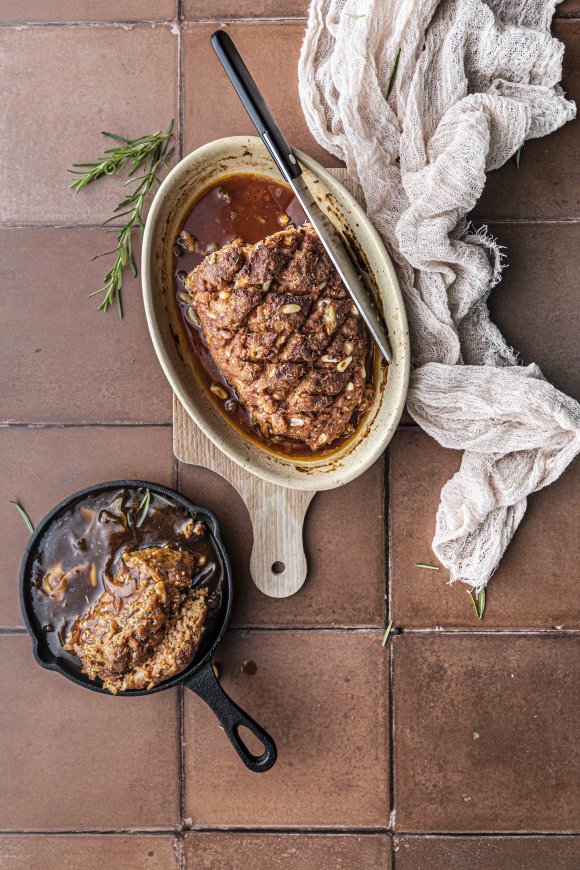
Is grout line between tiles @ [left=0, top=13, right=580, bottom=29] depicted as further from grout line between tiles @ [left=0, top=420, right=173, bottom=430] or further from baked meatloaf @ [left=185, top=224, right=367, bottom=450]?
grout line between tiles @ [left=0, top=420, right=173, bottom=430]

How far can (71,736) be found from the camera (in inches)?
73.8

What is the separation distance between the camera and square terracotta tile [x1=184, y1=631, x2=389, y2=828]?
1.85 metres

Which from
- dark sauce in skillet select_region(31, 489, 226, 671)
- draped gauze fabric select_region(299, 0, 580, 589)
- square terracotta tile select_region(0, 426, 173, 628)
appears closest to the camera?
draped gauze fabric select_region(299, 0, 580, 589)

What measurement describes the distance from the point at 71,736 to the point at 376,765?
0.83 metres

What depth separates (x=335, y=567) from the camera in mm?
1846

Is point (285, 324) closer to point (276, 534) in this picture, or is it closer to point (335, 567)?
point (276, 534)

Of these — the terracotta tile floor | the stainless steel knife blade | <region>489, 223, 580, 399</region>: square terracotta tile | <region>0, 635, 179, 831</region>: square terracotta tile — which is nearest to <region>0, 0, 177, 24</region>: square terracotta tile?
the terracotta tile floor

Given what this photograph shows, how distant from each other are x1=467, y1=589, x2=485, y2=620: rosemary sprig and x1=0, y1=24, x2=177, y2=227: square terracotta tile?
138 centimetres

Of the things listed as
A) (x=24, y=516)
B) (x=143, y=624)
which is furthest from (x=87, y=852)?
(x=24, y=516)

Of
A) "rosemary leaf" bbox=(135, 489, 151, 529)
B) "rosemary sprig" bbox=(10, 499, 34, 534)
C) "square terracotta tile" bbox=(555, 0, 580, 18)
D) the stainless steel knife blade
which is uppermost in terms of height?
"square terracotta tile" bbox=(555, 0, 580, 18)

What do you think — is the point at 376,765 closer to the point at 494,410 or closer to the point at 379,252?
the point at 494,410

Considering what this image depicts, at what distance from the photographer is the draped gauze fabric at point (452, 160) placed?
163cm

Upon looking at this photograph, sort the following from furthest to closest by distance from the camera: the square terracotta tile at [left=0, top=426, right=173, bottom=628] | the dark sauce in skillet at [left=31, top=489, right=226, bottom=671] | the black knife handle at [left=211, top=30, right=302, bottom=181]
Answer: the square terracotta tile at [left=0, top=426, right=173, bottom=628] → the dark sauce in skillet at [left=31, top=489, right=226, bottom=671] → the black knife handle at [left=211, top=30, right=302, bottom=181]

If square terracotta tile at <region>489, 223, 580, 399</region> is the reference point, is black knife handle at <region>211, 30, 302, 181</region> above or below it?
above
